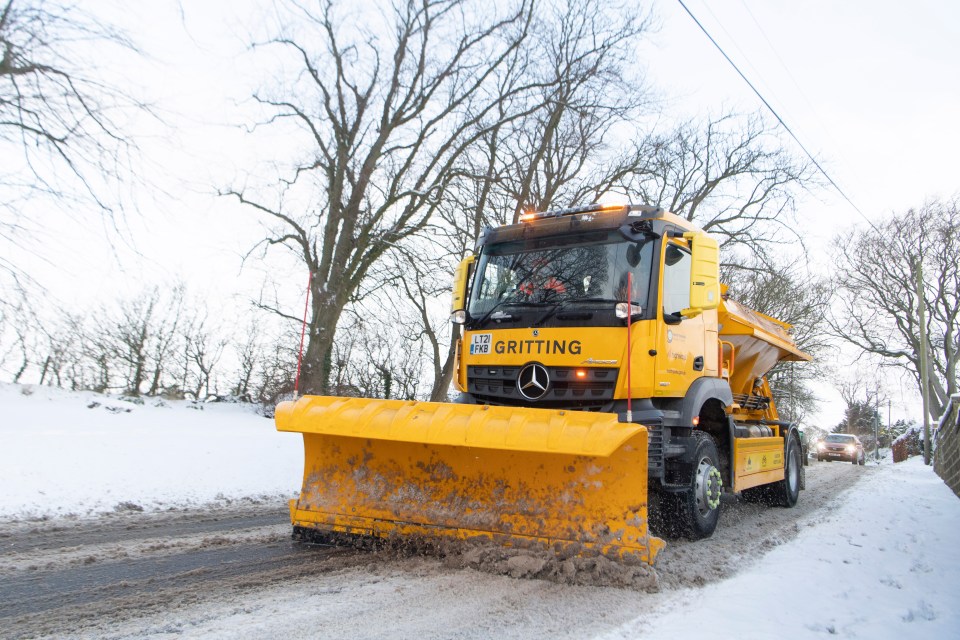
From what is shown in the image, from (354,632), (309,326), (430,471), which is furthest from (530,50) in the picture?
(354,632)

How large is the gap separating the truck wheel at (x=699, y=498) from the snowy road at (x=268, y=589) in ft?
0.54

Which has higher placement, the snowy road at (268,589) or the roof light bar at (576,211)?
the roof light bar at (576,211)

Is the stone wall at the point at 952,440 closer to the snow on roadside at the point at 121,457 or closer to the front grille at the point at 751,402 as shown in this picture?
the front grille at the point at 751,402

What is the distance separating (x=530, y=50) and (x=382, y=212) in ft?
23.7

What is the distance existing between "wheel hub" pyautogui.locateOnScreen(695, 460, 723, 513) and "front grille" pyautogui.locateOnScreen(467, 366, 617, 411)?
45.5 inches

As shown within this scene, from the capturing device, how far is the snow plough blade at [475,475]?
13.7 feet

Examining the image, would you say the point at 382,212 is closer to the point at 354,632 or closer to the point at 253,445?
the point at 253,445

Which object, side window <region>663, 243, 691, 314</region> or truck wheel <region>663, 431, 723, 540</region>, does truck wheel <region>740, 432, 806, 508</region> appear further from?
side window <region>663, 243, 691, 314</region>

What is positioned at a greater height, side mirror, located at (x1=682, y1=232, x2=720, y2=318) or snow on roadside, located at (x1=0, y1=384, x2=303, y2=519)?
side mirror, located at (x1=682, y1=232, x2=720, y2=318)

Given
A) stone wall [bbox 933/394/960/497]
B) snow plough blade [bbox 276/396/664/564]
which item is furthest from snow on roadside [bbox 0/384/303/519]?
stone wall [bbox 933/394/960/497]

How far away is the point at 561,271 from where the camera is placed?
5723 mm

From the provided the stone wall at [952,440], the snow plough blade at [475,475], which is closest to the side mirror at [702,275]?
the snow plough blade at [475,475]

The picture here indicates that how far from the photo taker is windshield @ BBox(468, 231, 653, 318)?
5423 mm

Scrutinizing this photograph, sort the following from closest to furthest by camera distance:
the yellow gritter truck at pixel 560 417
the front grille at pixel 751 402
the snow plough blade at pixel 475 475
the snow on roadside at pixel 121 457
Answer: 1. the snow plough blade at pixel 475 475
2. the yellow gritter truck at pixel 560 417
3. the snow on roadside at pixel 121 457
4. the front grille at pixel 751 402
